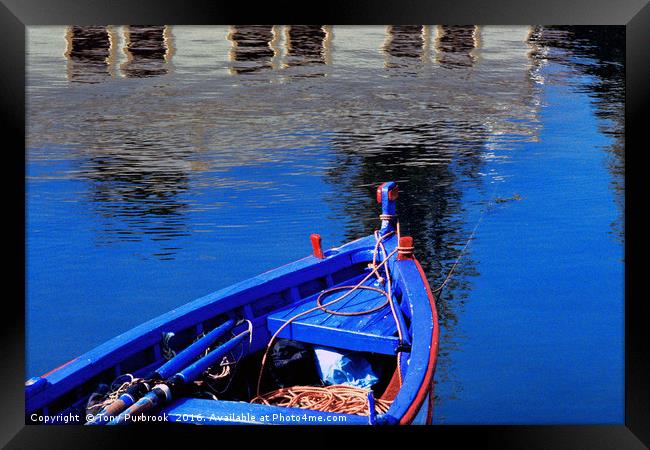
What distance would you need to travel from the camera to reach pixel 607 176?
7.22m

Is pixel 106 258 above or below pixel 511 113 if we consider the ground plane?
below

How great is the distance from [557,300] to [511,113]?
234 centimetres

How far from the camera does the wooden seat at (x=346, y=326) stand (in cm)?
406

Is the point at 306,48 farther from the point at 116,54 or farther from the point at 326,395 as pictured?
the point at 326,395

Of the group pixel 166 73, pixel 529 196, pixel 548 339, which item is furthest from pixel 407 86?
pixel 548 339

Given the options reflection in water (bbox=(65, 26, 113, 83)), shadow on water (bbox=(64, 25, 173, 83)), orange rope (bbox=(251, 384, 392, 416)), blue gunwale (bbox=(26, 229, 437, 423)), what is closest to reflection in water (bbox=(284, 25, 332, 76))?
shadow on water (bbox=(64, 25, 173, 83))

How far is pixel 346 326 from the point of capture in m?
4.23

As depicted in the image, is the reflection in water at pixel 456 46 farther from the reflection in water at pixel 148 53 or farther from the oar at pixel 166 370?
the oar at pixel 166 370

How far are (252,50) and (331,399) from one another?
14.3ft

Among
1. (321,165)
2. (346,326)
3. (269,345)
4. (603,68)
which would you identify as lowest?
(269,345)
